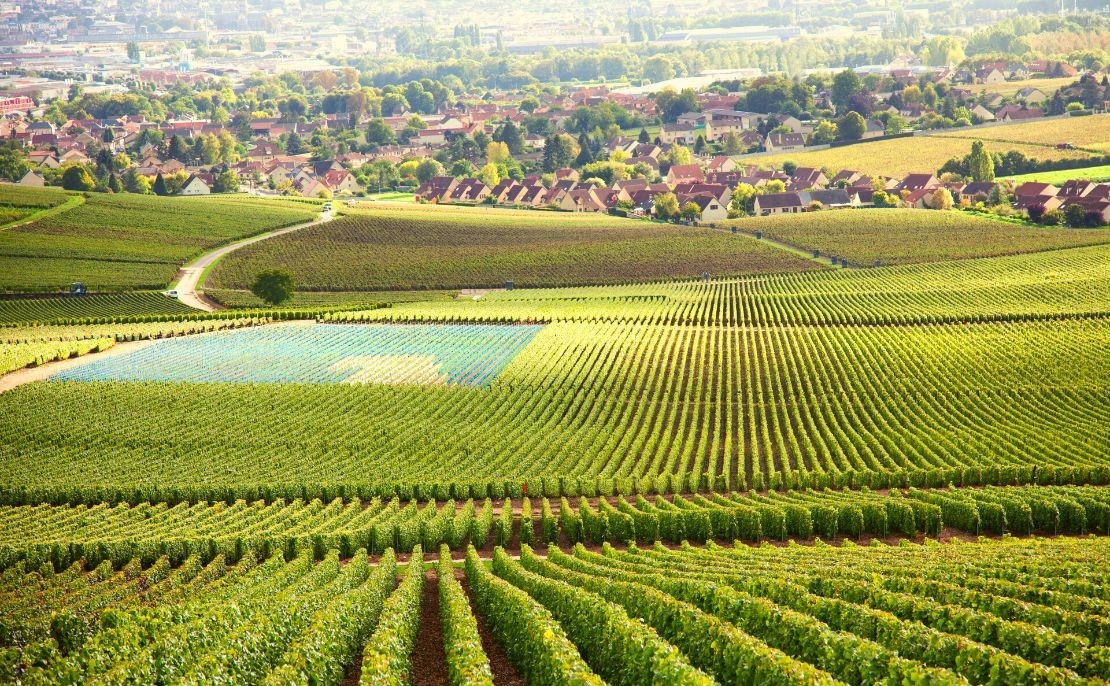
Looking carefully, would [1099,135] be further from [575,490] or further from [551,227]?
[575,490]

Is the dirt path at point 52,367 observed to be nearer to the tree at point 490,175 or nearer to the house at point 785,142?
the tree at point 490,175

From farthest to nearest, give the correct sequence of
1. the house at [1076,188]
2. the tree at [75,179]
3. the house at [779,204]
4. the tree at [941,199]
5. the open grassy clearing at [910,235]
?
the tree at [75,179] → the house at [779,204] → the tree at [941,199] → the house at [1076,188] → the open grassy clearing at [910,235]

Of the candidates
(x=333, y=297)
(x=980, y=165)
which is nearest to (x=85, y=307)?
(x=333, y=297)

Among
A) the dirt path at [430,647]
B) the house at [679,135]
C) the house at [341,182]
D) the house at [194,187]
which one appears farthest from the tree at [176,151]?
the dirt path at [430,647]

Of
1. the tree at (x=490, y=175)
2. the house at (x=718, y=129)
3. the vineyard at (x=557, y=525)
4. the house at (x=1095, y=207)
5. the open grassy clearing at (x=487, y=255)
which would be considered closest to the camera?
the vineyard at (x=557, y=525)

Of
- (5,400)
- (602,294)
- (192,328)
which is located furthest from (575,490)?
(602,294)

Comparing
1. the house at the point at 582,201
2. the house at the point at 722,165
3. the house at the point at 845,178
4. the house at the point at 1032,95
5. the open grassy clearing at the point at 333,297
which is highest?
the house at the point at 1032,95

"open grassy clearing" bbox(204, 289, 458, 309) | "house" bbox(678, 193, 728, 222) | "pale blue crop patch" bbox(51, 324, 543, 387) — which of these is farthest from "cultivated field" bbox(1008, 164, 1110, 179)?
"pale blue crop patch" bbox(51, 324, 543, 387)
